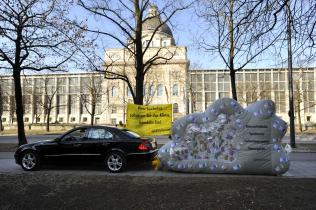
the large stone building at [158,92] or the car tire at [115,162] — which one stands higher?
the large stone building at [158,92]

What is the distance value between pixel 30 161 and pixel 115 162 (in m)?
2.89

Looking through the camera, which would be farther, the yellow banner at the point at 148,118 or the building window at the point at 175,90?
the building window at the point at 175,90

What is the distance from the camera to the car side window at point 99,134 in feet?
39.5

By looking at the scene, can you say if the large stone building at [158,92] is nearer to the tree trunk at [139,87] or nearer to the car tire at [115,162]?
the tree trunk at [139,87]

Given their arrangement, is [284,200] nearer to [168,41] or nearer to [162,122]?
[162,122]

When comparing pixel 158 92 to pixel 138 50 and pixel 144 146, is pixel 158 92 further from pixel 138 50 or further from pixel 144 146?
pixel 144 146

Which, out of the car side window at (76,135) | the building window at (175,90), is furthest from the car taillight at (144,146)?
A: the building window at (175,90)

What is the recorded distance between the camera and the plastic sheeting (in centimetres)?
1080

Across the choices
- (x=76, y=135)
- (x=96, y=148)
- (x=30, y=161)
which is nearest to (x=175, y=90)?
(x=76, y=135)

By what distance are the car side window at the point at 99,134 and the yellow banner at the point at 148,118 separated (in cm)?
501

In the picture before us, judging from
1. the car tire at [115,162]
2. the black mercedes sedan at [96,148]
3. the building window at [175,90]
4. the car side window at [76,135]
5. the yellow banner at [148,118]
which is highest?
the building window at [175,90]

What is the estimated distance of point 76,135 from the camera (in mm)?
12250

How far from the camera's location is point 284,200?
6684 mm

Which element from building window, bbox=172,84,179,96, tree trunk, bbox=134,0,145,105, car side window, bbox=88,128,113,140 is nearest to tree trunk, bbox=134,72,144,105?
tree trunk, bbox=134,0,145,105
